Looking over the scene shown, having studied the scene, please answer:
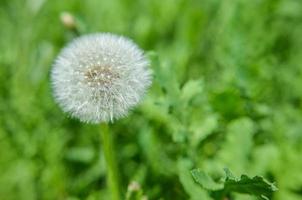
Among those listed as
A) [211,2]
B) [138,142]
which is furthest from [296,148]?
[211,2]

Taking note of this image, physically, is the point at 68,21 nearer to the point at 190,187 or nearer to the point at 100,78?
the point at 100,78

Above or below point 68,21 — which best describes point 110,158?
below

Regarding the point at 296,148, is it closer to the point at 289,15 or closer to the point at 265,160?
the point at 265,160

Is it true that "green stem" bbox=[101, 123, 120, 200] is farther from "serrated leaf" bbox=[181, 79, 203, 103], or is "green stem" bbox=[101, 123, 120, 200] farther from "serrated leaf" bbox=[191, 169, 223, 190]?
"serrated leaf" bbox=[181, 79, 203, 103]

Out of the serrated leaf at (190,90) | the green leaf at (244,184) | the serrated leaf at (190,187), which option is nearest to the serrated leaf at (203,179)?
the green leaf at (244,184)

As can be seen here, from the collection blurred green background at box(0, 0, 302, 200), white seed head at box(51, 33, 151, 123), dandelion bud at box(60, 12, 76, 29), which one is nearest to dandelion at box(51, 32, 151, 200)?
white seed head at box(51, 33, 151, 123)

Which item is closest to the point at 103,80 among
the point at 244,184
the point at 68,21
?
the point at 244,184
